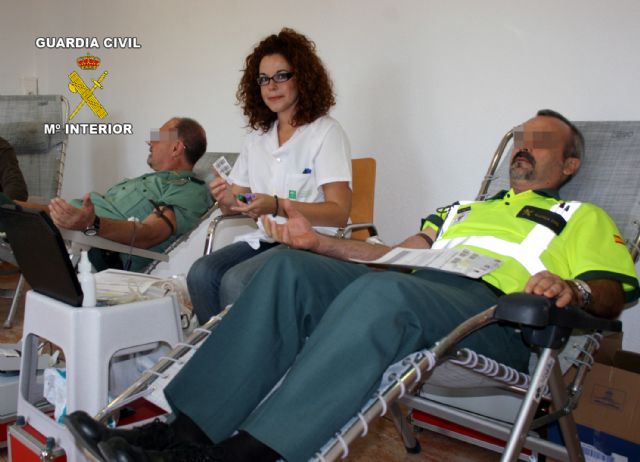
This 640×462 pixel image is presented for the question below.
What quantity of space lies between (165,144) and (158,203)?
359 mm

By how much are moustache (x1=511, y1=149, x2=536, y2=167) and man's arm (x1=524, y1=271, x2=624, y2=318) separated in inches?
18.4

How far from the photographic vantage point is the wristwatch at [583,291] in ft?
4.31

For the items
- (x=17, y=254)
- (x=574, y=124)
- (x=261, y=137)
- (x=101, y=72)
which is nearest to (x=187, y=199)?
(x=261, y=137)

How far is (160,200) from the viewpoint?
104 inches

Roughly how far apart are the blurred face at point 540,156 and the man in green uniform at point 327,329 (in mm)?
93

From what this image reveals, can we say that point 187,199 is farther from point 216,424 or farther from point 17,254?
point 216,424

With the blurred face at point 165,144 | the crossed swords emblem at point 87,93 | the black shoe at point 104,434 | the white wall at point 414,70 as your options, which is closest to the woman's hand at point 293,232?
the black shoe at point 104,434

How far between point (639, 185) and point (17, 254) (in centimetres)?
177

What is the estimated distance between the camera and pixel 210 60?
377 cm

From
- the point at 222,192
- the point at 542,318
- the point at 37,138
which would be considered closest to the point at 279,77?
the point at 222,192

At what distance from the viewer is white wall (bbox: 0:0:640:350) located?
2.19 meters

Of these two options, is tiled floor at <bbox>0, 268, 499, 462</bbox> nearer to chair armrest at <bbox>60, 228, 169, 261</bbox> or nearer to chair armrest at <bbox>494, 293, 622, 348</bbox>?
chair armrest at <bbox>60, 228, 169, 261</bbox>

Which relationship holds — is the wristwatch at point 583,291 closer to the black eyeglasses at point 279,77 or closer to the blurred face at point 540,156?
the blurred face at point 540,156

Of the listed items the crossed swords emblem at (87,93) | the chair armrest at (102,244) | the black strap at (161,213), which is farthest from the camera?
the crossed swords emblem at (87,93)
